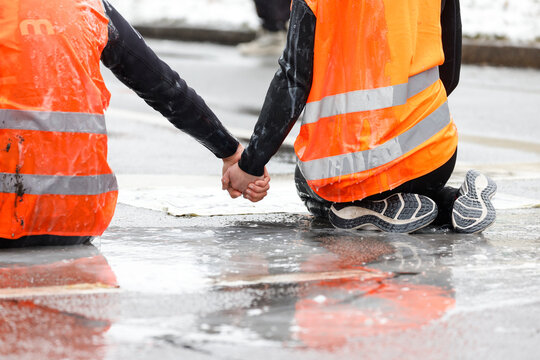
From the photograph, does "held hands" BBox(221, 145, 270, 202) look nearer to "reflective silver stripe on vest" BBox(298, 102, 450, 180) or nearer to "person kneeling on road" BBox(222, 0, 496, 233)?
Answer: "person kneeling on road" BBox(222, 0, 496, 233)

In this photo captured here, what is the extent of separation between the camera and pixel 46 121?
3164mm

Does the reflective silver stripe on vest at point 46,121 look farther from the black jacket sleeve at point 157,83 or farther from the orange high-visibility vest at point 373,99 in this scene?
the orange high-visibility vest at point 373,99

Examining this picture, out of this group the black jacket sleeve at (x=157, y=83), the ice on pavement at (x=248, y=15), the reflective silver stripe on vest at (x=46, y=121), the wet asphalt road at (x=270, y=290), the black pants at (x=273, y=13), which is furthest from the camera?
the black pants at (x=273, y=13)

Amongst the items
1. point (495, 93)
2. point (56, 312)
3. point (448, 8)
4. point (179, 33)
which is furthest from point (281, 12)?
point (56, 312)

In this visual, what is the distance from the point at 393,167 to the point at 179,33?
15172 mm

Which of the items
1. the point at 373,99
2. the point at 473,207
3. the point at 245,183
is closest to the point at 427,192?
the point at 473,207

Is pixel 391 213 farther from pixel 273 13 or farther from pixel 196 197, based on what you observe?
pixel 273 13

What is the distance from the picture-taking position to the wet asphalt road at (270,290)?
2381mm

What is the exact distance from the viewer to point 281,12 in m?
15.3

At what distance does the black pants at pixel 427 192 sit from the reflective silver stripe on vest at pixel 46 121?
95 centimetres

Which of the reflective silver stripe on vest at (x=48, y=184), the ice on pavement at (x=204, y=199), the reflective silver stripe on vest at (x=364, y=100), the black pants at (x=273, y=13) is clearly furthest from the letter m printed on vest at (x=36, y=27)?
the black pants at (x=273, y=13)

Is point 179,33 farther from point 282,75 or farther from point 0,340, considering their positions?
point 0,340

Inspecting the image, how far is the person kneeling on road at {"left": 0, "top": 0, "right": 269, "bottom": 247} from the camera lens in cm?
314

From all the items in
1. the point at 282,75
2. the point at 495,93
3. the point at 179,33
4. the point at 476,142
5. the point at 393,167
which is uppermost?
the point at 282,75
